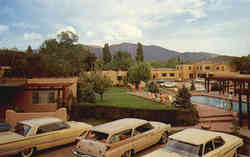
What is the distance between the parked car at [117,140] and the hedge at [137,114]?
14.1ft

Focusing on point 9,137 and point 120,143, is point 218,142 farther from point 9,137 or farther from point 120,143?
point 9,137

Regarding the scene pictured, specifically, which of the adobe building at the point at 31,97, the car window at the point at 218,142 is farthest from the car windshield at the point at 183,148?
the adobe building at the point at 31,97

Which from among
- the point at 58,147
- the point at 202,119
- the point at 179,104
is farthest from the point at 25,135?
the point at 202,119

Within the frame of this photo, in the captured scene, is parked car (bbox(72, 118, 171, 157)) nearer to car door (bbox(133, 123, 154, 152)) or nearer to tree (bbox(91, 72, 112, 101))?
car door (bbox(133, 123, 154, 152))

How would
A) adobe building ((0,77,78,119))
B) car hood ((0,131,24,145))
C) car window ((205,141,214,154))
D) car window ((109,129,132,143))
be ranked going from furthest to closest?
adobe building ((0,77,78,119))
car hood ((0,131,24,145))
car window ((109,129,132,143))
car window ((205,141,214,154))

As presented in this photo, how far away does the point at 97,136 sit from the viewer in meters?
6.46

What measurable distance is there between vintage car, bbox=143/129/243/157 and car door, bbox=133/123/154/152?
1.20 meters

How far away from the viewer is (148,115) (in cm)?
1220

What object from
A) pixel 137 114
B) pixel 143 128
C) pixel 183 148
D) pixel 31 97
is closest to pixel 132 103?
pixel 137 114

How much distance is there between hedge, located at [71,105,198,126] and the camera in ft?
38.6

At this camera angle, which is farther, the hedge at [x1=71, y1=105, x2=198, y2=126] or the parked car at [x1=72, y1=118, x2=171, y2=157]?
the hedge at [x1=71, y1=105, x2=198, y2=126]

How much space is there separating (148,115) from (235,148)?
6311 millimetres

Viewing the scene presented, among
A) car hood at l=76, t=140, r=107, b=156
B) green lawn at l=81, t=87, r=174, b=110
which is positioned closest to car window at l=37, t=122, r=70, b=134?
car hood at l=76, t=140, r=107, b=156

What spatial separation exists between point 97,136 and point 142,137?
1.74 m
